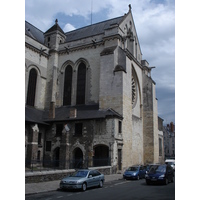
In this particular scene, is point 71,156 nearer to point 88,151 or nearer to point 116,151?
point 88,151

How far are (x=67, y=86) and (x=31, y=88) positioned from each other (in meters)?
4.39

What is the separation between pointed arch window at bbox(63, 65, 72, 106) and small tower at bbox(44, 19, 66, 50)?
3.91 m

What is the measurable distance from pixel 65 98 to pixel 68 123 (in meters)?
5.82

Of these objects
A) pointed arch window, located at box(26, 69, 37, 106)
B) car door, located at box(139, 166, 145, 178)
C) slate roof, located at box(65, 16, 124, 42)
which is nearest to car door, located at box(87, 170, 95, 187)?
car door, located at box(139, 166, 145, 178)

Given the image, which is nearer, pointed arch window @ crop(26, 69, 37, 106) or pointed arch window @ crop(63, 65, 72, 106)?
pointed arch window @ crop(26, 69, 37, 106)

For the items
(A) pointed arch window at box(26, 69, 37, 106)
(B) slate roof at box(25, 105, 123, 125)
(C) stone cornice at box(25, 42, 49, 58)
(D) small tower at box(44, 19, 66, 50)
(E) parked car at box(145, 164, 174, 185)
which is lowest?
(E) parked car at box(145, 164, 174, 185)

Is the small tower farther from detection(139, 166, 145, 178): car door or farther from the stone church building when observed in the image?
detection(139, 166, 145, 178): car door

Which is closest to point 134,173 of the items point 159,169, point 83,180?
point 159,169

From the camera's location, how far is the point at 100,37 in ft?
91.8

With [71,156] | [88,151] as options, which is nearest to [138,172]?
[88,151]

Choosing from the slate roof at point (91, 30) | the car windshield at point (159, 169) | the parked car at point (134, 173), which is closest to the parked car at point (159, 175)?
the car windshield at point (159, 169)

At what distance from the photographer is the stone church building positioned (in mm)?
22062

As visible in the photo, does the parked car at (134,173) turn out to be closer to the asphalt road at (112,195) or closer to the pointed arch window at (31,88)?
the asphalt road at (112,195)
